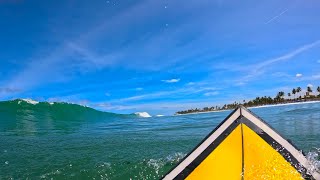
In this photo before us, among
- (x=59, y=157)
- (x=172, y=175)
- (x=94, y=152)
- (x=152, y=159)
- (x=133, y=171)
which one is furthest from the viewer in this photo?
(x=94, y=152)

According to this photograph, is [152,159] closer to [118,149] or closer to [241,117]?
[118,149]

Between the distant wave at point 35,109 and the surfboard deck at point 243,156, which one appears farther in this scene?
the distant wave at point 35,109

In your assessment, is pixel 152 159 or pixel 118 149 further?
pixel 118 149

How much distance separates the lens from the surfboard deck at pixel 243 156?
9.39 ft

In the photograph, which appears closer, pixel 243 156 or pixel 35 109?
pixel 243 156

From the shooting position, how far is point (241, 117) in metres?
2.99

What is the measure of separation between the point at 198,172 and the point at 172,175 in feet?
0.79

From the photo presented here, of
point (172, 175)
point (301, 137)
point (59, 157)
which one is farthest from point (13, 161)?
point (301, 137)

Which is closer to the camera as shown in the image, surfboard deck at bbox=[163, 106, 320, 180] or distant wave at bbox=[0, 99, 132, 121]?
surfboard deck at bbox=[163, 106, 320, 180]

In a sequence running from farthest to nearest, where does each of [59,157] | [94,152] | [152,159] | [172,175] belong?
[94,152]
[59,157]
[152,159]
[172,175]

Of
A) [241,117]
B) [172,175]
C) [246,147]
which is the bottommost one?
[172,175]

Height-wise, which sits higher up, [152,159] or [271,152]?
[271,152]

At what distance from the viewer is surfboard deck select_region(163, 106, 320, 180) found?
2861 millimetres

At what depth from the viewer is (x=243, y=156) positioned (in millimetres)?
3002
